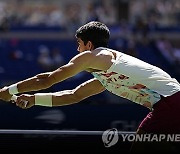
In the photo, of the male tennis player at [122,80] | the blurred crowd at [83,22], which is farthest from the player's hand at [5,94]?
the blurred crowd at [83,22]

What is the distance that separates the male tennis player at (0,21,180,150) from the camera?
430 cm

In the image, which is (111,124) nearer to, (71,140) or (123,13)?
(71,140)

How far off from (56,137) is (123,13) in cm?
1468

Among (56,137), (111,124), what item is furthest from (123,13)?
(56,137)

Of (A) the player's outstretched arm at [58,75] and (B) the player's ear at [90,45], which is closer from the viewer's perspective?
(A) the player's outstretched arm at [58,75]

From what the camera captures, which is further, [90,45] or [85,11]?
[85,11]

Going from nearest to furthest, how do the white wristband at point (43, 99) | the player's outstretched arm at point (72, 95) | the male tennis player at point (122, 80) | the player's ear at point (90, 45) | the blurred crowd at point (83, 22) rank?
the male tennis player at point (122, 80)
the player's ear at point (90, 45)
the white wristband at point (43, 99)
the player's outstretched arm at point (72, 95)
the blurred crowd at point (83, 22)

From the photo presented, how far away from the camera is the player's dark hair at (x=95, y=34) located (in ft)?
14.7

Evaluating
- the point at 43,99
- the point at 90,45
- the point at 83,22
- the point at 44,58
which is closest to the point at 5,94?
the point at 43,99

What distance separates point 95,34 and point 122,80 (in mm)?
409

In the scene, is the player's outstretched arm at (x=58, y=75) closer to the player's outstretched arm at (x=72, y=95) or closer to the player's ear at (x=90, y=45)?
the player's ear at (x=90, y=45)

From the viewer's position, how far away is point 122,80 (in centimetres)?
440

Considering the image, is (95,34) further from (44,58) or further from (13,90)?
(44,58)

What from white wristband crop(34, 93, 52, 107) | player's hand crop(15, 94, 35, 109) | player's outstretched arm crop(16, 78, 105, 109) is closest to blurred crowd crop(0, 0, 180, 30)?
player's outstretched arm crop(16, 78, 105, 109)
